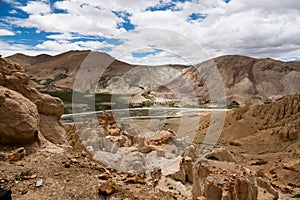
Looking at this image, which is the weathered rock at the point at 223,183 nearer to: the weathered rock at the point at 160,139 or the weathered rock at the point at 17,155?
the weathered rock at the point at 17,155

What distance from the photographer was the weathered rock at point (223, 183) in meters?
11.0

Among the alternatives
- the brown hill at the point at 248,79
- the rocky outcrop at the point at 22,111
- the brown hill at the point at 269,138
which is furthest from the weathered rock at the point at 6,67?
the brown hill at the point at 248,79

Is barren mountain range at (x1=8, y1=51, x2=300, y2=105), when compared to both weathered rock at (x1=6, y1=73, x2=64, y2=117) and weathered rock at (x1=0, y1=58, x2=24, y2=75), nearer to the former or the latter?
weathered rock at (x1=6, y1=73, x2=64, y2=117)

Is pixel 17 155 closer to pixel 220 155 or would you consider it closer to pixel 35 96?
pixel 35 96

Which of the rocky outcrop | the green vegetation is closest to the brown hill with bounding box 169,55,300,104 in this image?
the green vegetation

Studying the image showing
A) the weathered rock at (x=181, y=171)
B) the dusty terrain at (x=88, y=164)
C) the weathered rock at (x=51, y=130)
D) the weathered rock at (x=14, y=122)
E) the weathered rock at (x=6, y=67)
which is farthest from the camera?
the weathered rock at (x=181, y=171)

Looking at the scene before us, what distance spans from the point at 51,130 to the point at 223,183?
803 cm

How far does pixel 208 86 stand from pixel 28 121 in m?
147

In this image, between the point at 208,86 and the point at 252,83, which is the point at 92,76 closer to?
the point at 208,86

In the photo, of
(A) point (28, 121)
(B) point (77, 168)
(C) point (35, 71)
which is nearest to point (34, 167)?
(B) point (77, 168)

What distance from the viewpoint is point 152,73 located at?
147000 millimetres

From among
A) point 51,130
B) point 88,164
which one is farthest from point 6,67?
point 88,164

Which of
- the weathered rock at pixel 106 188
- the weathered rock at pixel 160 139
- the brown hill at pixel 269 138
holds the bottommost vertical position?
the brown hill at pixel 269 138

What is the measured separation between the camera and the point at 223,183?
11.2 m
